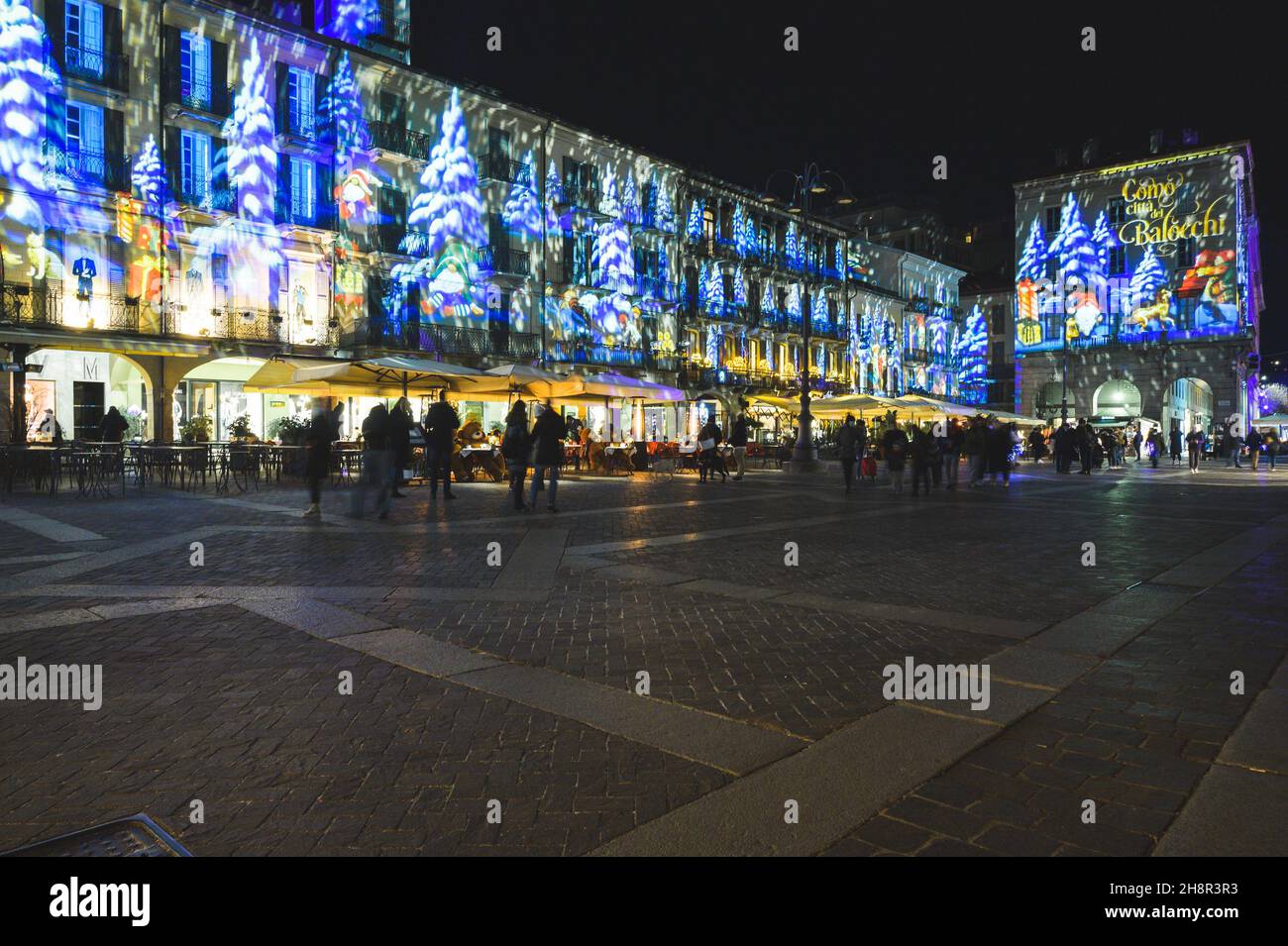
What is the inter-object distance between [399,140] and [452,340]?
281 inches

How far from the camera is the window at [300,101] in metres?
27.0

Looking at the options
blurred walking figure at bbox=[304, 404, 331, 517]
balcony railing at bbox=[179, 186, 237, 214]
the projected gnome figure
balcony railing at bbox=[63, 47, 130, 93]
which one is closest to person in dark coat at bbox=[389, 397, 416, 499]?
blurred walking figure at bbox=[304, 404, 331, 517]

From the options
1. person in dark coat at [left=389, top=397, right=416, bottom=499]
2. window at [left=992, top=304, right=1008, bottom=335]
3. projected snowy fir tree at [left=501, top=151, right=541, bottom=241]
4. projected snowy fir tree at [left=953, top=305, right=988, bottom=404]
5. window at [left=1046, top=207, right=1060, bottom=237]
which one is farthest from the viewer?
window at [left=992, top=304, right=1008, bottom=335]

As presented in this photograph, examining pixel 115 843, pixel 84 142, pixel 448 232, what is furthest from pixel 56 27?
pixel 115 843

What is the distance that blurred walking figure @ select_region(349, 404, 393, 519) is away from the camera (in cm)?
1162

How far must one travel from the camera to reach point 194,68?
25.0 m

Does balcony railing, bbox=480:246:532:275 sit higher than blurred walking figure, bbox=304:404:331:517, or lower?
higher

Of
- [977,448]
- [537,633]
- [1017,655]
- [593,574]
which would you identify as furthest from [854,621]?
[977,448]

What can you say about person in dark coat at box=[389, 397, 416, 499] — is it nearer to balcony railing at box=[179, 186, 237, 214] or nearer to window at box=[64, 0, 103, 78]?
balcony railing at box=[179, 186, 237, 214]

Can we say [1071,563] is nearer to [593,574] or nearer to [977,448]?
[593,574]

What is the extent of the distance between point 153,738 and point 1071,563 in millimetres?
7731

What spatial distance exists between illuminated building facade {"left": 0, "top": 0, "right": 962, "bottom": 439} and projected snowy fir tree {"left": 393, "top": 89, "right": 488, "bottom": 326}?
8 cm

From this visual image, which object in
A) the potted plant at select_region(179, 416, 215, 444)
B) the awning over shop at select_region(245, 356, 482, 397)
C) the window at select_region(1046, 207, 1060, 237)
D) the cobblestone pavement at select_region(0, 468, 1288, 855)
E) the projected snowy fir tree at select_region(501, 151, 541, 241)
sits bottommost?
the cobblestone pavement at select_region(0, 468, 1288, 855)

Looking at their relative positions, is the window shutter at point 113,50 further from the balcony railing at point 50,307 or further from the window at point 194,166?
the balcony railing at point 50,307
